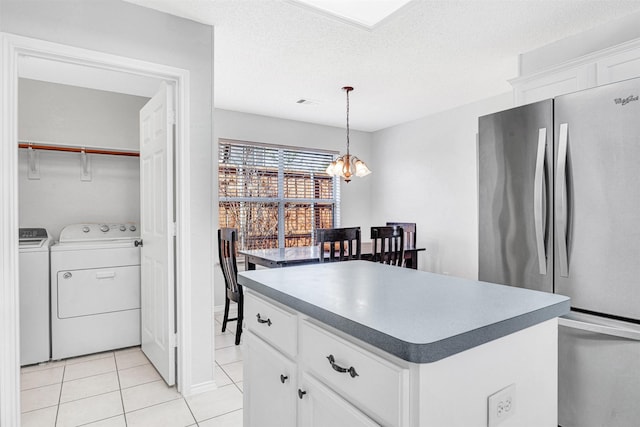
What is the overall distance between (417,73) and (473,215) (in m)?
1.89

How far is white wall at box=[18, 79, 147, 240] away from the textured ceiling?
1085 mm

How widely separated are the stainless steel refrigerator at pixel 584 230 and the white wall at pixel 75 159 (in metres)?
3.41

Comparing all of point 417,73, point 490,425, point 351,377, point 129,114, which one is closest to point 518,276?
point 490,425

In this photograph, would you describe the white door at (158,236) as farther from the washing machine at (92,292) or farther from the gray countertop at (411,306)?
the gray countertop at (411,306)

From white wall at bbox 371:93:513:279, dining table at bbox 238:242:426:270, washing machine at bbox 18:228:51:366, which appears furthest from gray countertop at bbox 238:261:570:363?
white wall at bbox 371:93:513:279

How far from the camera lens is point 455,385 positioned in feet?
2.80

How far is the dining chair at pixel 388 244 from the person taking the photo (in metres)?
3.44

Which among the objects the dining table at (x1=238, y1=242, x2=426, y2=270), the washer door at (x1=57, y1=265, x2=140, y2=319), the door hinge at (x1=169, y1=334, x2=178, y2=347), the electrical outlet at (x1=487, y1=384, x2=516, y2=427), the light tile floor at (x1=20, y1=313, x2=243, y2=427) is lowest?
the light tile floor at (x1=20, y1=313, x2=243, y2=427)

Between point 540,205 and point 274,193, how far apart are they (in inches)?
141

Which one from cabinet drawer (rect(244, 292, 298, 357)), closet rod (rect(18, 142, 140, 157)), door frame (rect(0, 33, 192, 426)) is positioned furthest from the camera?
closet rod (rect(18, 142, 140, 157))

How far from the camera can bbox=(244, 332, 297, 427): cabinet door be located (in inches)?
48.8

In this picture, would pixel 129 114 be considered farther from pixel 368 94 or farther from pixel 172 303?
pixel 368 94

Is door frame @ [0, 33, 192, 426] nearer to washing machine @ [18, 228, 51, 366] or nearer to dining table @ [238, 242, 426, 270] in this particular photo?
washing machine @ [18, 228, 51, 366]

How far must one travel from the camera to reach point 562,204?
194 cm
